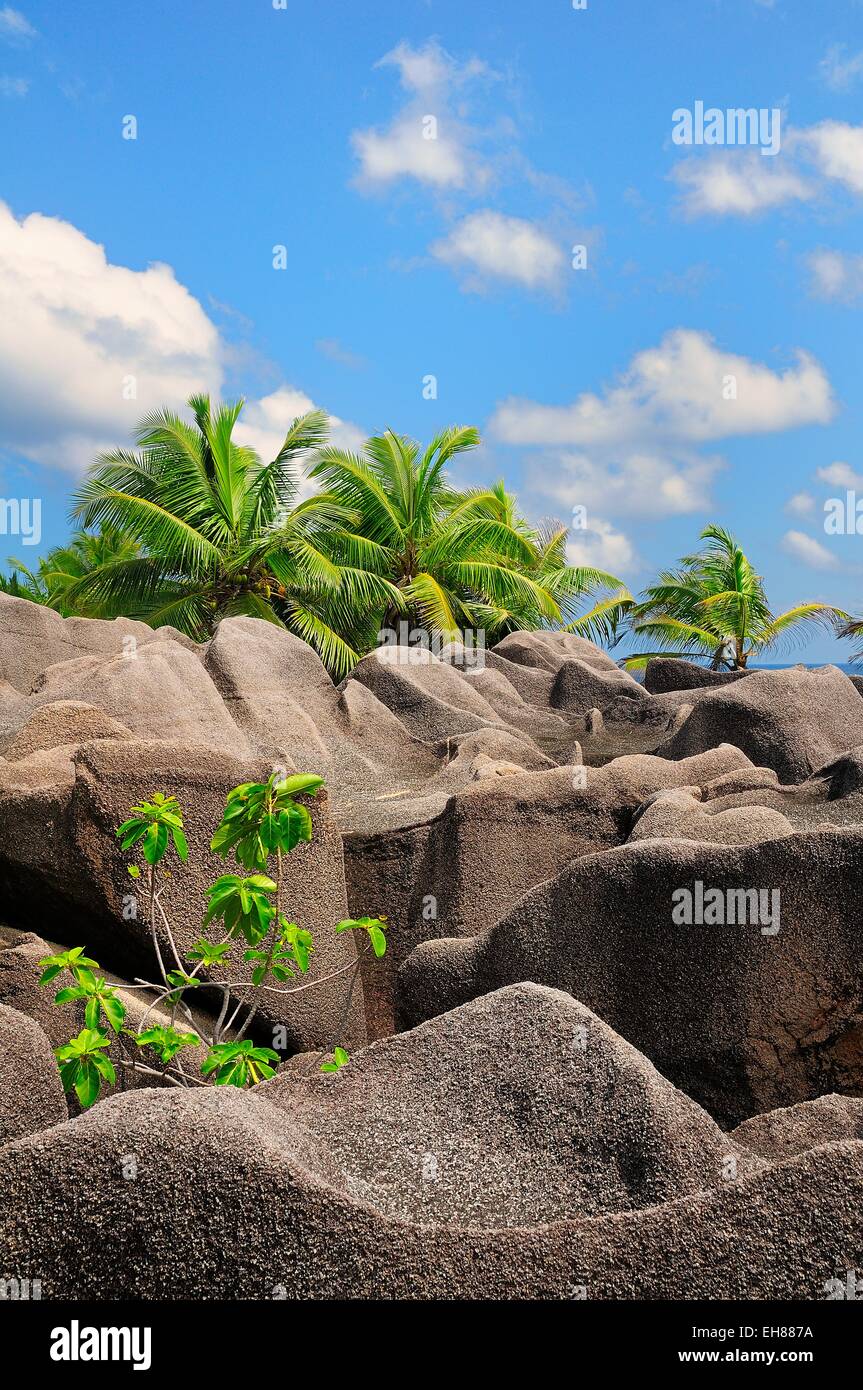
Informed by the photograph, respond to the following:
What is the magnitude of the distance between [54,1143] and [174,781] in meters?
3.10

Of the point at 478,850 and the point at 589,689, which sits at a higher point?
the point at 589,689

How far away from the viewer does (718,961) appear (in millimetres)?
4035

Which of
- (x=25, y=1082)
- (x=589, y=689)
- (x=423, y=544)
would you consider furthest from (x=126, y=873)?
(x=423, y=544)

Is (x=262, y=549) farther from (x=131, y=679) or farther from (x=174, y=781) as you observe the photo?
(x=174, y=781)

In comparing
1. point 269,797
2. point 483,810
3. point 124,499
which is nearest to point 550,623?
point 124,499

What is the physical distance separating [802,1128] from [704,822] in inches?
93.7

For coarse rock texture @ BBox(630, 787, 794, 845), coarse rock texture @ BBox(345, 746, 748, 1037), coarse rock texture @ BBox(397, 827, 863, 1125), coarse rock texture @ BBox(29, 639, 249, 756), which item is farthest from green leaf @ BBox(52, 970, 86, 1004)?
coarse rock texture @ BBox(29, 639, 249, 756)

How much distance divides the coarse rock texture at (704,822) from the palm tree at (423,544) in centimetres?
1597

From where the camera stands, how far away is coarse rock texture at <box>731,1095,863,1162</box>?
2.86 metres

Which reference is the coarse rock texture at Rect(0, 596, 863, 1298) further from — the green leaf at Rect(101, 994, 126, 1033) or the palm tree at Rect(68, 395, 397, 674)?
the palm tree at Rect(68, 395, 397, 674)

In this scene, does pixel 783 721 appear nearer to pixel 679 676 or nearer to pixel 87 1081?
pixel 87 1081

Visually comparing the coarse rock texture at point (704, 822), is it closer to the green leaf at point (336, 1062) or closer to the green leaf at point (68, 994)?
the green leaf at point (336, 1062)

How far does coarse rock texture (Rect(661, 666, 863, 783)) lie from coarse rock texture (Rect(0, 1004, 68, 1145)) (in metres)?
7.12

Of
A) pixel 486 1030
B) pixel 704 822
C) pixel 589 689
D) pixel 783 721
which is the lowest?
pixel 486 1030
